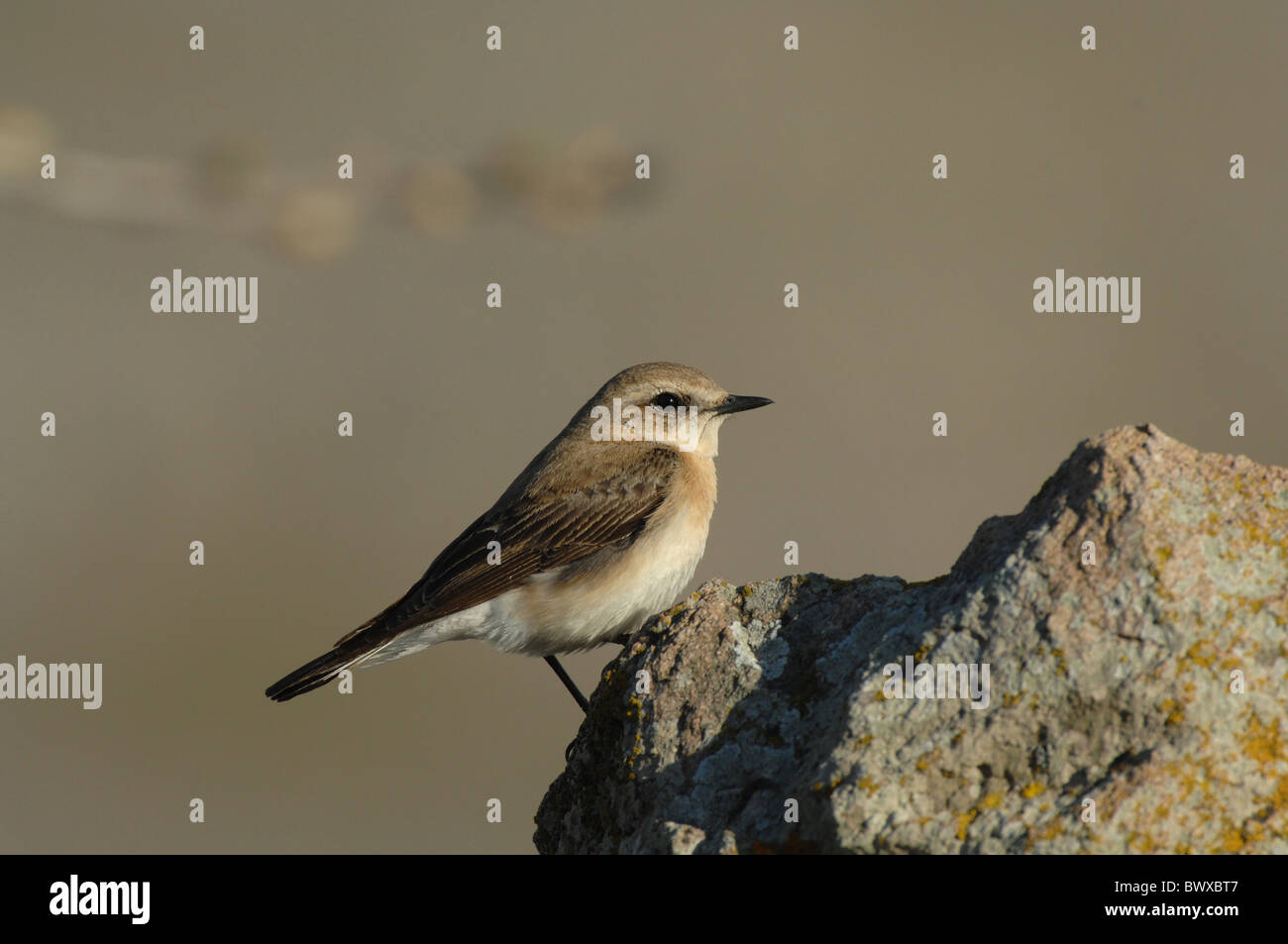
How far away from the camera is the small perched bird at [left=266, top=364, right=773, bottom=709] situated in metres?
8.05

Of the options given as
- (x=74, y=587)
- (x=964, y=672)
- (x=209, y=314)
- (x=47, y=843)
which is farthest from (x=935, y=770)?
(x=209, y=314)

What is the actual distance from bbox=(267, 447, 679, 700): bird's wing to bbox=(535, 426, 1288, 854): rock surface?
2759 millimetres

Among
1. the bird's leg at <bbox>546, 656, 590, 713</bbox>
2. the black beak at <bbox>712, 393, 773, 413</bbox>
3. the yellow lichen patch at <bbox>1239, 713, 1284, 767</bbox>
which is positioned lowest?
the yellow lichen patch at <bbox>1239, 713, 1284, 767</bbox>

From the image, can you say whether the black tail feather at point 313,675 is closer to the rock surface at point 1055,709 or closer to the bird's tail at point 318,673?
the bird's tail at point 318,673

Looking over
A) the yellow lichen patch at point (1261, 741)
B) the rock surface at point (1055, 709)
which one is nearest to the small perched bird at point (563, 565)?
the rock surface at point (1055, 709)

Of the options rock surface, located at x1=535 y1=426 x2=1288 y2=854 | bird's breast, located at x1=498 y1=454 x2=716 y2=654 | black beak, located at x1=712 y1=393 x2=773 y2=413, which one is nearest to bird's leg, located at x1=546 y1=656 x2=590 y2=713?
bird's breast, located at x1=498 y1=454 x2=716 y2=654

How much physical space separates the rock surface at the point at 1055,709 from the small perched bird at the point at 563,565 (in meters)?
2.67

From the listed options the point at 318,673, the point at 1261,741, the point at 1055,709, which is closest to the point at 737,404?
the point at 318,673

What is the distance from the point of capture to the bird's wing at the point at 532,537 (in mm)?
8008

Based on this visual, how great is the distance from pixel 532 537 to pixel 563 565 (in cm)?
26

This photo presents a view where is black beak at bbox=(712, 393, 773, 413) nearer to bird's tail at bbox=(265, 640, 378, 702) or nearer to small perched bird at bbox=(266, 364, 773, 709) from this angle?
small perched bird at bbox=(266, 364, 773, 709)

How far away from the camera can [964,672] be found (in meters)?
4.79

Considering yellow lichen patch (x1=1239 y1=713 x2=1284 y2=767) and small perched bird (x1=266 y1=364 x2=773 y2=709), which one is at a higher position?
small perched bird (x1=266 y1=364 x2=773 y2=709)

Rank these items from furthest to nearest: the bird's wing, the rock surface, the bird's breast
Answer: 1. the bird's breast
2. the bird's wing
3. the rock surface
